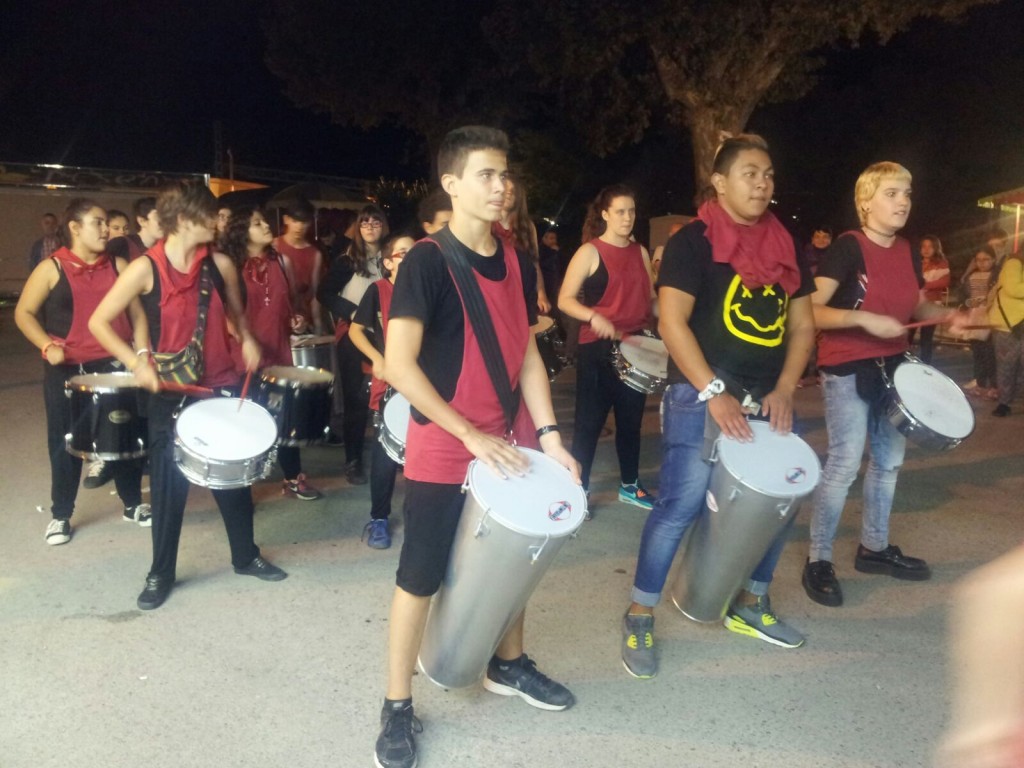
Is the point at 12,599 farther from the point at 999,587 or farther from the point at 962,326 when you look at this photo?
the point at 962,326

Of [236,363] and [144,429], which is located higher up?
[236,363]

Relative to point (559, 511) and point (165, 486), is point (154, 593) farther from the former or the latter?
point (559, 511)

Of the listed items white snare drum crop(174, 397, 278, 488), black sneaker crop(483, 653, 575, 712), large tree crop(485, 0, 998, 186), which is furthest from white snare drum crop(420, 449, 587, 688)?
large tree crop(485, 0, 998, 186)

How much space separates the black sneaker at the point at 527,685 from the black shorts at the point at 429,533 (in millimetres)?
586

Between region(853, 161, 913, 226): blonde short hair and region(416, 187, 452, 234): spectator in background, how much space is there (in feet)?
6.17

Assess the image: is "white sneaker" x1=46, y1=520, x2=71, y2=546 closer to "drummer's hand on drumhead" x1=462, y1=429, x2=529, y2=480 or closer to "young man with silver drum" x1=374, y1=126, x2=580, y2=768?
"young man with silver drum" x1=374, y1=126, x2=580, y2=768

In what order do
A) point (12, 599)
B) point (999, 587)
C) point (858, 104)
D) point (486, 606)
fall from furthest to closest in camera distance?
point (858, 104)
point (12, 599)
point (486, 606)
point (999, 587)

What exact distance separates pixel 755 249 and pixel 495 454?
1370mm

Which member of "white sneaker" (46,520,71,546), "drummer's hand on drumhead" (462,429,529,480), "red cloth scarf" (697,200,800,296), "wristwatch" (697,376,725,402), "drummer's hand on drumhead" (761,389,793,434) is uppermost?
"red cloth scarf" (697,200,800,296)

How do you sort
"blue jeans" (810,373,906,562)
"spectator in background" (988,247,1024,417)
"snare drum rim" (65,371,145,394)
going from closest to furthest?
1. "blue jeans" (810,373,906,562)
2. "snare drum rim" (65,371,145,394)
3. "spectator in background" (988,247,1024,417)

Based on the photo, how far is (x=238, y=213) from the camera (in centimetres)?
557

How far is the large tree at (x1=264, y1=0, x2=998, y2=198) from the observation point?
36.8 feet

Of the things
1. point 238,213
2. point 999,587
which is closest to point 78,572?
point 238,213

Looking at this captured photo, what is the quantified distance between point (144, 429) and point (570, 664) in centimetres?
231
